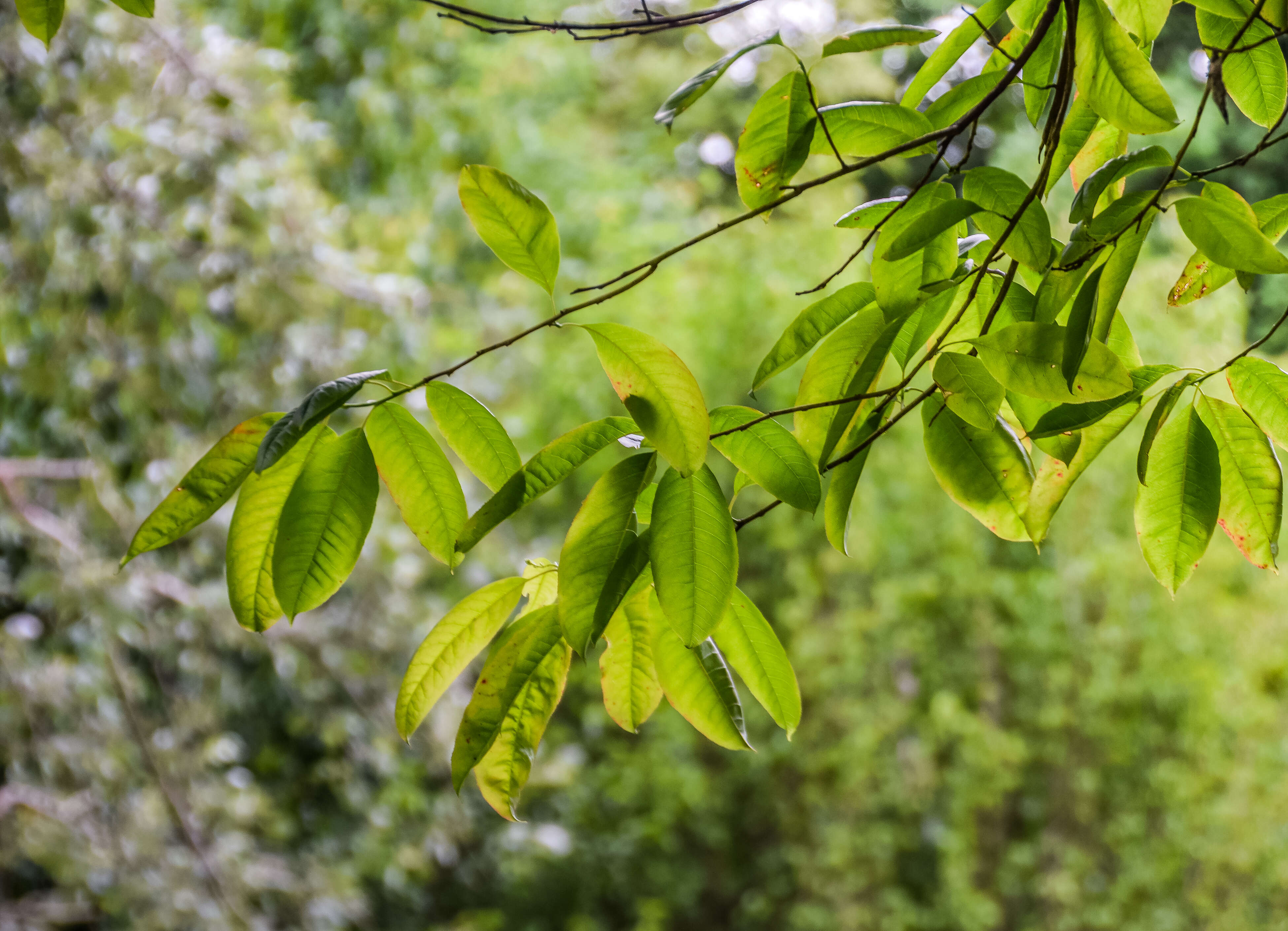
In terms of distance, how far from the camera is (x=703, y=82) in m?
0.39

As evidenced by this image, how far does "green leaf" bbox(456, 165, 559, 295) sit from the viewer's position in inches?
15.6

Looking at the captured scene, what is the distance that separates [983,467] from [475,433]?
0.69 ft

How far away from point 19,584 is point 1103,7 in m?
1.49

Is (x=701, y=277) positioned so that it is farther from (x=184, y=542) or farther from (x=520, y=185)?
(x=520, y=185)

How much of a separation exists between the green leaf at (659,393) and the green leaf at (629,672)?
0.10 metres

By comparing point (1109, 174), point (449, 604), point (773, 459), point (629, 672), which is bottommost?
point (449, 604)

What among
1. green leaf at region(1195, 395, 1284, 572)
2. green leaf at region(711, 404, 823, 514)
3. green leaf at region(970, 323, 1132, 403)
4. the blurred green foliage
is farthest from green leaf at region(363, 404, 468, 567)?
the blurred green foliage

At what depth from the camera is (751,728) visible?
2.41 meters

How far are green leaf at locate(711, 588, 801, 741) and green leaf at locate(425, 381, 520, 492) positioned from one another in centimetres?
11

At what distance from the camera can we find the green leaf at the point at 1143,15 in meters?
0.39

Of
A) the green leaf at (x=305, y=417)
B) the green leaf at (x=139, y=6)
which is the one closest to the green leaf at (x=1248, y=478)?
the green leaf at (x=305, y=417)

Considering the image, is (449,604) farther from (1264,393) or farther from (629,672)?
(1264,393)

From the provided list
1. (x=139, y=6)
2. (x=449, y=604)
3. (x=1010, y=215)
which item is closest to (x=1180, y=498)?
(x=1010, y=215)

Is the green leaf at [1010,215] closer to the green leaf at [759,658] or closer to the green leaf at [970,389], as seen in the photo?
the green leaf at [970,389]
